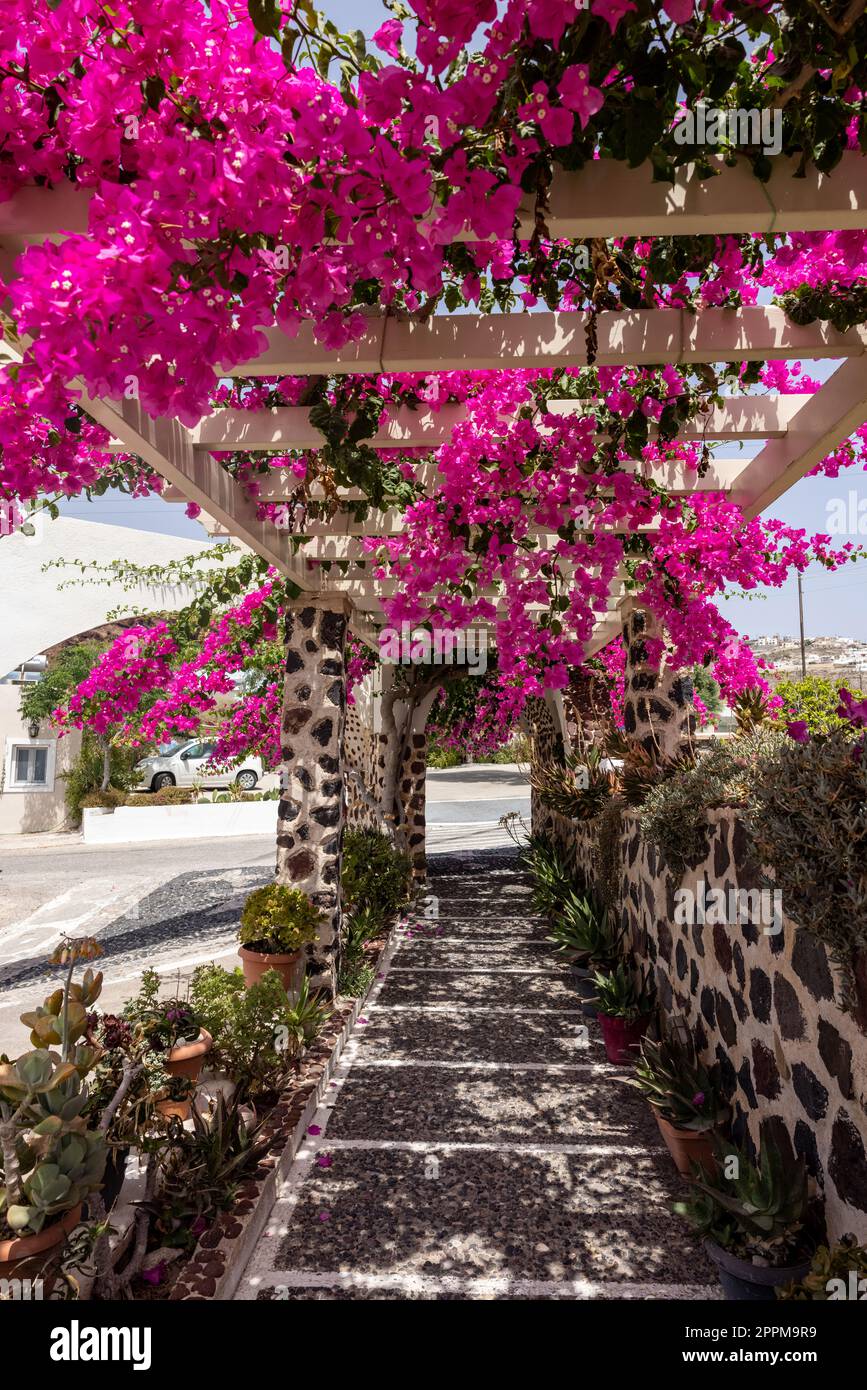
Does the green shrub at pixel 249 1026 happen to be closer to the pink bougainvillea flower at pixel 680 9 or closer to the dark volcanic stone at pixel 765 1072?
the dark volcanic stone at pixel 765 1072

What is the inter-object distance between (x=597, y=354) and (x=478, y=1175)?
327 cm

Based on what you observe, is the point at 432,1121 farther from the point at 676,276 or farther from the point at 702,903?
the point at 676,276

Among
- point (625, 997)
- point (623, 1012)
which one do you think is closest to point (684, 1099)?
point (623, 1012)

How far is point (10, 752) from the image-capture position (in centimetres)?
1691

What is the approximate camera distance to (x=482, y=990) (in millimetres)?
5887

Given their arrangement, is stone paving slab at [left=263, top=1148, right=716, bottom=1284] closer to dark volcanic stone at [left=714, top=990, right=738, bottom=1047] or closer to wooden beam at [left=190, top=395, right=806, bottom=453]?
dark volcanic stone at [left=714, top=990, right=738, bottom=1047]

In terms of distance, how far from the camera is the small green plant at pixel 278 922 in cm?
493

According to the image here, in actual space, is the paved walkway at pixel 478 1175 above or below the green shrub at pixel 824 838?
below

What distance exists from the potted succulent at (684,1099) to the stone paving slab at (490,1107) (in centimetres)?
25

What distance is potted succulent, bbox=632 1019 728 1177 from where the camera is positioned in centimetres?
321

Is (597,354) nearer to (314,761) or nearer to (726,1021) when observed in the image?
(726,1021)

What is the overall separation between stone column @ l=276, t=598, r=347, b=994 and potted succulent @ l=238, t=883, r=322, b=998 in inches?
9.8

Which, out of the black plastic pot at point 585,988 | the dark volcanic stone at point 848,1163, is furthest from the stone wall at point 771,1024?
the black plastic pot at point 585,988

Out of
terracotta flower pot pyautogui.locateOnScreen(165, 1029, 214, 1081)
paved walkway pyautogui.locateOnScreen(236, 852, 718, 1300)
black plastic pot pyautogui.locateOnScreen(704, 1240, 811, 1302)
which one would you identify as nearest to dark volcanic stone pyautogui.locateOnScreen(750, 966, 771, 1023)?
black plastic pot pyautogui.locateOnScreen(704, 1240, 811, 1302)
